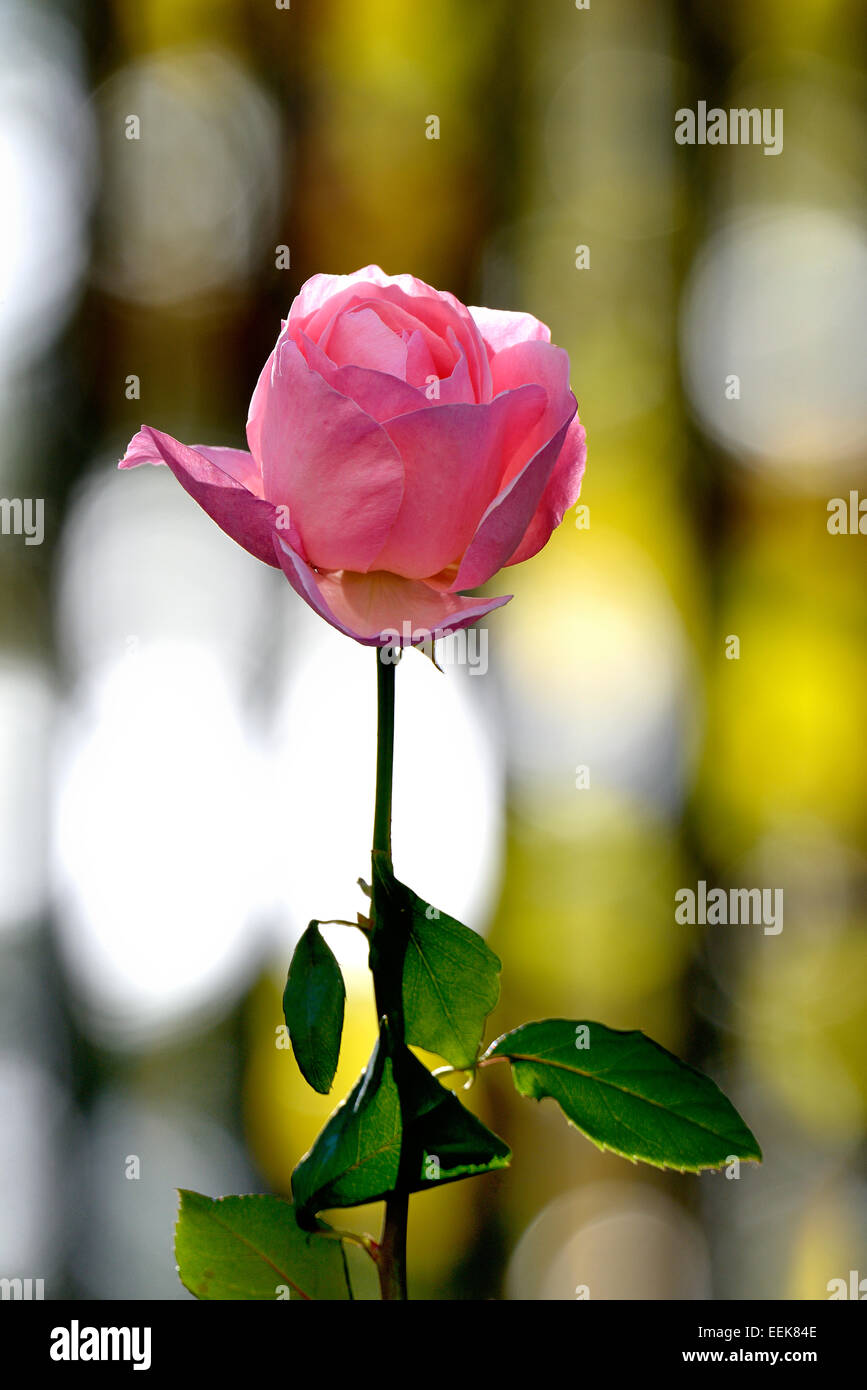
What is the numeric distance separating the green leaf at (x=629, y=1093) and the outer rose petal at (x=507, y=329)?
0.16 meters

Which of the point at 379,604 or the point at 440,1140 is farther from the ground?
the point at 379,604

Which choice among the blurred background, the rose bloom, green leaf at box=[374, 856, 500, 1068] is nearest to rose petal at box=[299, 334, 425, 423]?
the rose bloom

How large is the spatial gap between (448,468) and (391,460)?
1 centimetres

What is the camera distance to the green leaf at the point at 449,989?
204 mm

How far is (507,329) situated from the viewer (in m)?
0.24

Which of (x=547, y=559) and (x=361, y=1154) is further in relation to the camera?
A: (x=547, y=559)

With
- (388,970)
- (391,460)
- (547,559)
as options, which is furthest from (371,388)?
(547,559)

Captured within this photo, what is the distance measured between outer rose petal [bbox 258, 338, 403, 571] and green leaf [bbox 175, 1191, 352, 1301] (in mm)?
150

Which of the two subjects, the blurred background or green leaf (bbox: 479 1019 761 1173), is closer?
green leaf (bbox: 479 1019 761 1173)

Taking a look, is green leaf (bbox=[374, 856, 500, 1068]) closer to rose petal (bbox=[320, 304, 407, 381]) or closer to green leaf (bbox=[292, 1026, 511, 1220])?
green leaf (bbox=[292, 1026, 511, 1220])

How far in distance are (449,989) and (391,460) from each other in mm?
111

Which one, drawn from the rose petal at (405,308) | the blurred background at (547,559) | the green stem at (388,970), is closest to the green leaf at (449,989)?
the green stem at (388,970)

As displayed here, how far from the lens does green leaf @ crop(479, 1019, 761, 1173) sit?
21 centimetres

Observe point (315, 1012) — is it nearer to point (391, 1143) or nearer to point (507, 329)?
point (391, 1143)
